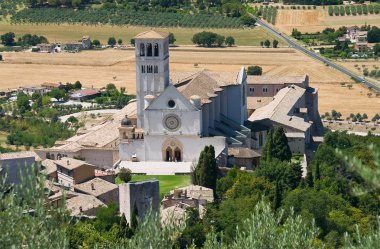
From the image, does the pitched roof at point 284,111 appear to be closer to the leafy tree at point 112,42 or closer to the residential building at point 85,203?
the residential building at point 85,203

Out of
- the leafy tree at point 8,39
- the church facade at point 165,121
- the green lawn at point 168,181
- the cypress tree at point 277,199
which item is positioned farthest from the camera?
the leafy tree at point 8,39

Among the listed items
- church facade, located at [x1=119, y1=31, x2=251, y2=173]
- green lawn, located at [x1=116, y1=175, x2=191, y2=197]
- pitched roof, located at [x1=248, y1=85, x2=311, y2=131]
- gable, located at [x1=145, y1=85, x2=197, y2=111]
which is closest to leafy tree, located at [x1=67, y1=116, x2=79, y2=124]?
pitched roof, located at [x1=248, y1=85, x2=311, y2=131]

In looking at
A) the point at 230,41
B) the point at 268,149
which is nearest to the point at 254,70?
the point at 230,41

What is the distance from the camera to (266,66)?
10744cm

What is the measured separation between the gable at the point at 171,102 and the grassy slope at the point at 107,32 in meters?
60.6

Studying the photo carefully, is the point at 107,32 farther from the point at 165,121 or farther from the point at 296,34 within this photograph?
the point at 165,121

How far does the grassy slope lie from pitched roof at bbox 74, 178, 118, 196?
2762 inches

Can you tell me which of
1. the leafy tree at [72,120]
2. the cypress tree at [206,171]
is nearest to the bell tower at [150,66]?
the cypress tree at [206,171]

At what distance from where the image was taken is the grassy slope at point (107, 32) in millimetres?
126625

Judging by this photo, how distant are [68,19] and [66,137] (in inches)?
2726

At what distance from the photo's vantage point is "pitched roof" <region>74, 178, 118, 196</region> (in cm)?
5226

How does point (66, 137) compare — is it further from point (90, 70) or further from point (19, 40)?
point (19, 40)

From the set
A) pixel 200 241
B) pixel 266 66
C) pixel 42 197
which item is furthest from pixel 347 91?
pixel 42 197

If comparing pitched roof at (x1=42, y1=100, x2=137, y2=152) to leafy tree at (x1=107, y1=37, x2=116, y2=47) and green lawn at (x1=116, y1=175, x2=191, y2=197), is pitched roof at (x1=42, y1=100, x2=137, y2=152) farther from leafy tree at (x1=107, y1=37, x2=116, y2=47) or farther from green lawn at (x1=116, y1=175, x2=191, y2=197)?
leafy tree at (x1=107, y1=37, x2=116, y2=47)
